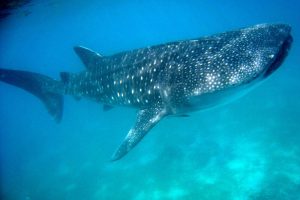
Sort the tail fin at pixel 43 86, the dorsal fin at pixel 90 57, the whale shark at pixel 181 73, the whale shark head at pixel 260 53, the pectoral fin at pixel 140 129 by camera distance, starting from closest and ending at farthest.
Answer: the whale shark head at pixel 260 53 → the whale shark at pixel 181 73 → the pectoral fin at pixel 140 129 → the dorsal fin at pixel 90 57 → the tail fin at pixel 43 86

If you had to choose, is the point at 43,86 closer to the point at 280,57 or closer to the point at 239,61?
the point at 239,61

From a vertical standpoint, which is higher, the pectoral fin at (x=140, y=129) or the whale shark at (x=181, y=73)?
the whale shark at (x=181, y=73)

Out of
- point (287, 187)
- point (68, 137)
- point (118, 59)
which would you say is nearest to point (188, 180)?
point (287, 187)

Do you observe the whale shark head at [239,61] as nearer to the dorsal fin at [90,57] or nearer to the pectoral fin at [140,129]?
the pectoral fin at [140,129]

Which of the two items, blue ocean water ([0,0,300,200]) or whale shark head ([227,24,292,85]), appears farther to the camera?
blue ocean water ([0,0,300,200])

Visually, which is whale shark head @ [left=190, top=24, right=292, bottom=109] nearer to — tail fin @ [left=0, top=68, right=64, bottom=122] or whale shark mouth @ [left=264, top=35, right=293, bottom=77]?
whale shark mouth @ [left=264, top=35, right=293, bottom=77]

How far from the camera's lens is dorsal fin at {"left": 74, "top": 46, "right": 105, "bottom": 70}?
7.96 m

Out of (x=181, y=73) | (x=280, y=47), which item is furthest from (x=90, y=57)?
(x=280, y=47)

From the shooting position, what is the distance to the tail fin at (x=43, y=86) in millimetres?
9383

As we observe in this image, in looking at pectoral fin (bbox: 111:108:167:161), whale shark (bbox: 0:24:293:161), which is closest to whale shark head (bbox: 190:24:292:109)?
whale shark (bbox: 0:24:293:161)

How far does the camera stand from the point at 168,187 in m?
13.2

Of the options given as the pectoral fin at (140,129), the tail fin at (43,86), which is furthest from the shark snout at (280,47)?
the tail fin at (43,86)

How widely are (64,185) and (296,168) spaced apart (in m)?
13.1

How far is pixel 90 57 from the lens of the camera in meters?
8.12
